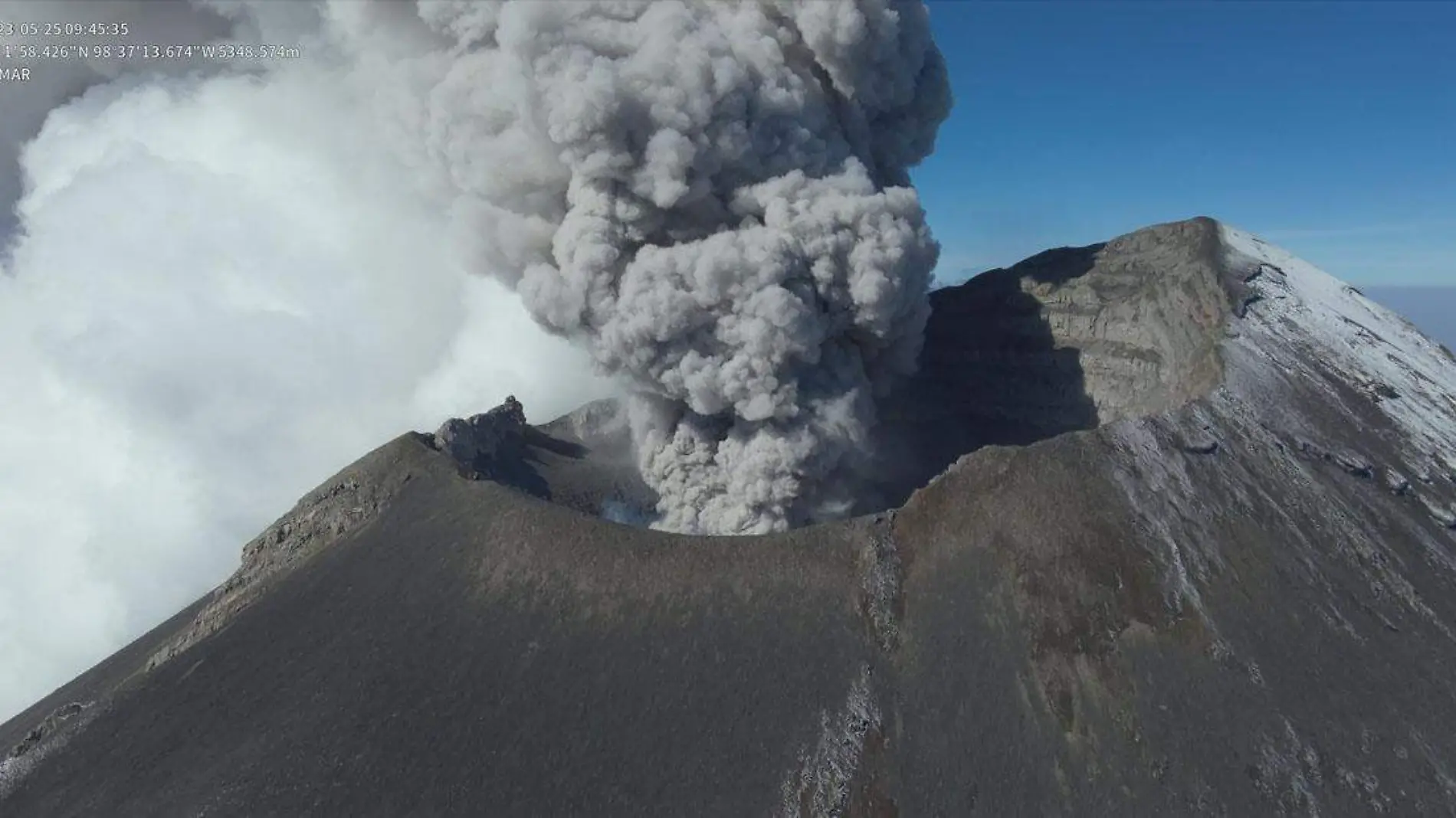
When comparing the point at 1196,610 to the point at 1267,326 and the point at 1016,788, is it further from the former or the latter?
the point at 1267,326

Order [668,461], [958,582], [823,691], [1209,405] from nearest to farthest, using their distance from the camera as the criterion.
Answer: [823,691]
[958,582]
[1209,405]
[668,461]

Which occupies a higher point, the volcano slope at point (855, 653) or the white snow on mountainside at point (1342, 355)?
the white snow on mountainside at point (1342, 355)

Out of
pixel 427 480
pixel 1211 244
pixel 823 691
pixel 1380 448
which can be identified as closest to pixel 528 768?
pixel 823 691

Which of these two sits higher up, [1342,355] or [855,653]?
[1342,355]

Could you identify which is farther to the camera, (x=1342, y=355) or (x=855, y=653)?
(x=1342, y=355)

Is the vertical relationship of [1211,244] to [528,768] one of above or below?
above
